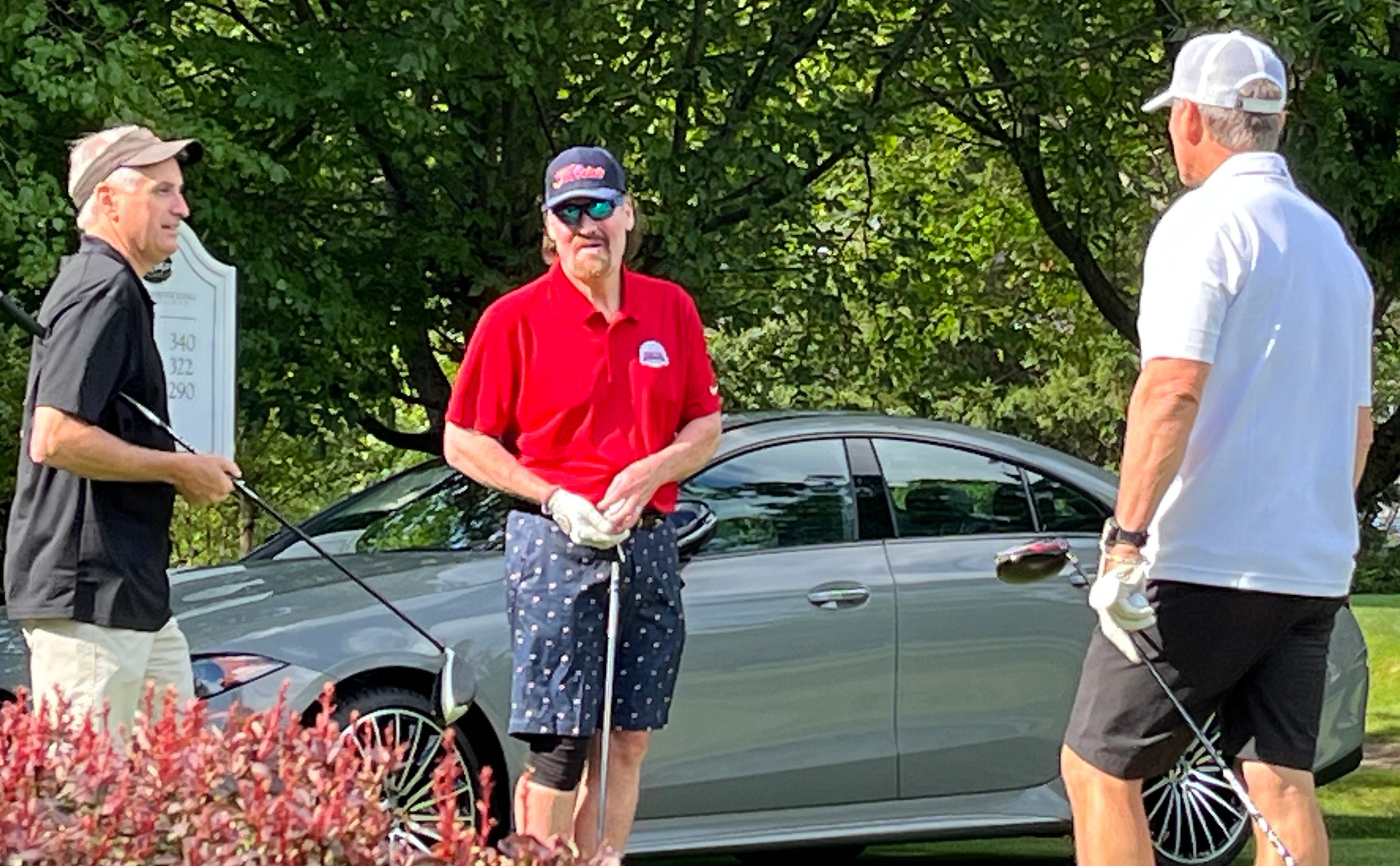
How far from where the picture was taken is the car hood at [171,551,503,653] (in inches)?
265

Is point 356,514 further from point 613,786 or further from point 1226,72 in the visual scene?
point 1226,72

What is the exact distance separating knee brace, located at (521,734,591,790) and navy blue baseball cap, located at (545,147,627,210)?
4.18 feet

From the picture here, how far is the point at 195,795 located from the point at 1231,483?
8.33ft

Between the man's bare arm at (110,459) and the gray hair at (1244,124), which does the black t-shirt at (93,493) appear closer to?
the man's bare arm at (110,459)

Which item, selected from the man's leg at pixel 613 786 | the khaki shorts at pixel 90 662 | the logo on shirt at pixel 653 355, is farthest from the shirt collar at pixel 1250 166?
the khaki shorts at pixel 90 662

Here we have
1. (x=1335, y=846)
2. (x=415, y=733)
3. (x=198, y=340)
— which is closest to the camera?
(x=415, y=733)

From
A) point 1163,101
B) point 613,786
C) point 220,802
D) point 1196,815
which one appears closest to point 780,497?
point 1196,815

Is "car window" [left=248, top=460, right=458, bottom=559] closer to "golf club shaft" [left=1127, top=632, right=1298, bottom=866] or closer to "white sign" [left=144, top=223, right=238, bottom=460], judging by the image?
"white sign" [left=144, top=223, right=238, bottom=460]

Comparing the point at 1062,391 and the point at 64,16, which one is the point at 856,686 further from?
the point at 1062,391

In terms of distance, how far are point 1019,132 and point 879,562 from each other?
22.1 ft

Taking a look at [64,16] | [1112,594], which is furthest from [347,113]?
[1112,594]

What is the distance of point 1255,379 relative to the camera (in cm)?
469

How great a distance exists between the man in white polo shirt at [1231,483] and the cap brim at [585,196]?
139 centimetres

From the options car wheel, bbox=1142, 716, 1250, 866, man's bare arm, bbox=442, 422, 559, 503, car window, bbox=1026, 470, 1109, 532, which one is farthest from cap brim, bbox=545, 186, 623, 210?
car wheel, bbox=1142, 716, 1250, 866
